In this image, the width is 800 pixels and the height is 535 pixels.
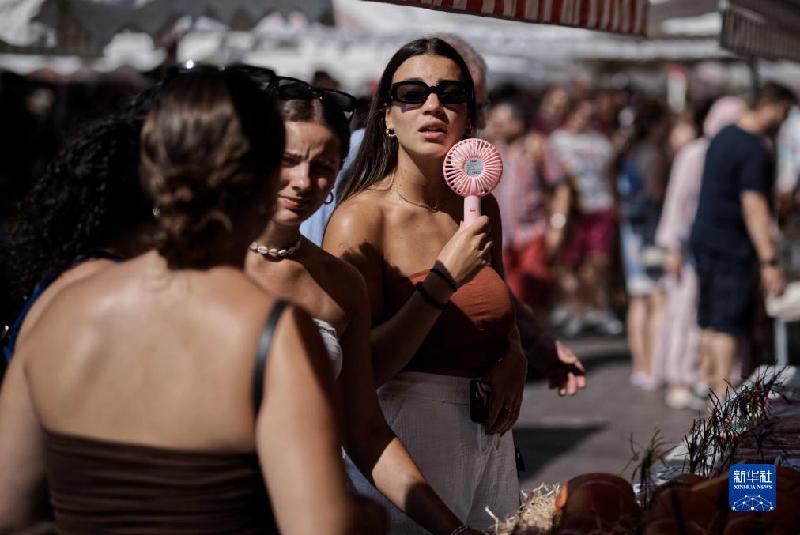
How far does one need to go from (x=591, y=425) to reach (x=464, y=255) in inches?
202

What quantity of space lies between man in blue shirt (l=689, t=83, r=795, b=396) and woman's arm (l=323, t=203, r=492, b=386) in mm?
4625

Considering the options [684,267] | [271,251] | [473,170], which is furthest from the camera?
[684,267]

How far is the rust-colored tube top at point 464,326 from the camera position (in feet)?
9.35

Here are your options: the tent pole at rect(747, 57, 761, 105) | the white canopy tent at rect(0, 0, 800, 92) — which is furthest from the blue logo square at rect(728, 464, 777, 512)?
the white canopy tent at rect(0, 0, 800, 92)

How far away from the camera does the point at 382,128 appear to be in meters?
3.02

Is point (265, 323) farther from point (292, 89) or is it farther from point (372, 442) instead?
point (292, 89)

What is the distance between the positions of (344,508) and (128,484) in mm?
299

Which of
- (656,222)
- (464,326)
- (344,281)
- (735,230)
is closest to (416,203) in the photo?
(464,326)

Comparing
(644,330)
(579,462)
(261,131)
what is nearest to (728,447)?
(261,131)

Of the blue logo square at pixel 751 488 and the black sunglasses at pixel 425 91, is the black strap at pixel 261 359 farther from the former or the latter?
the black sunglasses at pixel 425 91

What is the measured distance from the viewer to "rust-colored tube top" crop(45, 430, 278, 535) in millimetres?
1679

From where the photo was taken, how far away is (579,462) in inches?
255

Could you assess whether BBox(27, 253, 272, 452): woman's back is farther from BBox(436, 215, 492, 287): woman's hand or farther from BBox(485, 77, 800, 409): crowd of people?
BBox(485, 77, 800, 409): crowd of people

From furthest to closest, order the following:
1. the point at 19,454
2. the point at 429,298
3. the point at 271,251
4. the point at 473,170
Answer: the point at 473,170 → the point at 429,298 → the point at 271,251 → the point at 19,454
